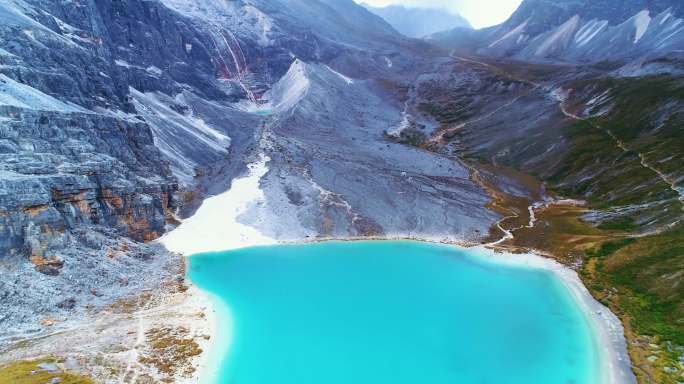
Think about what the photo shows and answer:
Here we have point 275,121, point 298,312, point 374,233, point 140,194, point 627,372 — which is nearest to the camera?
point 627,372

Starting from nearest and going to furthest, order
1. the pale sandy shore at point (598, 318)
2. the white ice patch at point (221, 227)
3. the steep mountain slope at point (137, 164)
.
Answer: the pale sandy shore at point (598, 318) < the steep mountain slope at point (137, 164) < the white ice patch at point (221, 227)

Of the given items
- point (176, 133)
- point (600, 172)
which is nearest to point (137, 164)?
point (176, 133)

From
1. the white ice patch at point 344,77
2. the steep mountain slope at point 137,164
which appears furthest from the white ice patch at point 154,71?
the white ice patch at point 344,77

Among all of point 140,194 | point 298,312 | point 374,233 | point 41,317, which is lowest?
point 41,317

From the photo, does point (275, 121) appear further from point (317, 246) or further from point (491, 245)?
point (491, 245)

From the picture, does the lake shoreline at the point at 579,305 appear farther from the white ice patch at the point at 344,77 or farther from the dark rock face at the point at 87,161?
the white ice patch at the point at 344,77

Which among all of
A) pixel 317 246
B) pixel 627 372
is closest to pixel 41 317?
pixel 317 246
